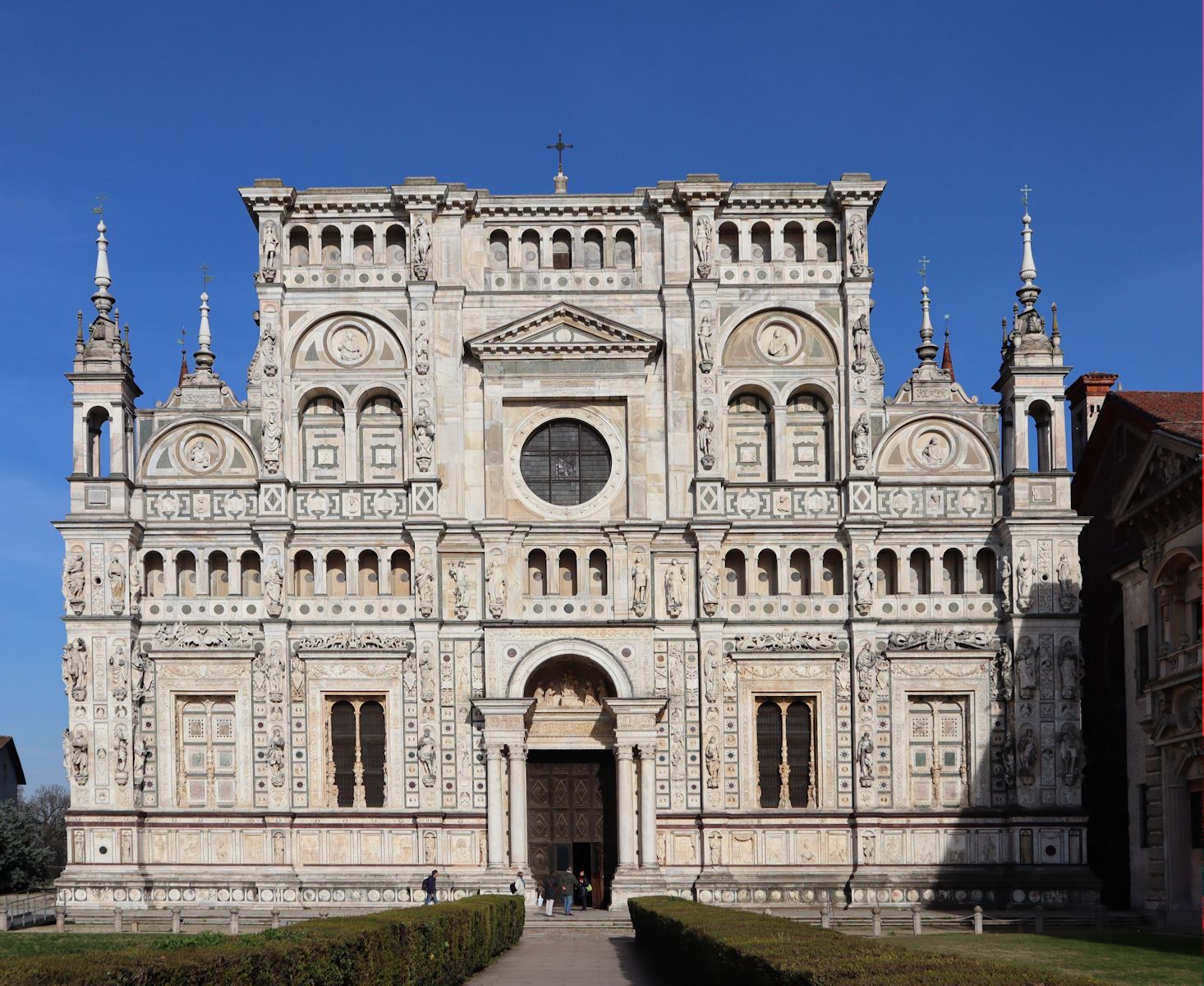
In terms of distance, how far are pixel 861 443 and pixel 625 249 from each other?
30.8 feet

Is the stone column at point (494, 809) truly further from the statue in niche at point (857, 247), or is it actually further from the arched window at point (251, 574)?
the statue in niche at point (857, 247)

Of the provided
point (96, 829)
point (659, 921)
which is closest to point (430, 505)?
point (96, 829)

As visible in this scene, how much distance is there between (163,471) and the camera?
47.0m

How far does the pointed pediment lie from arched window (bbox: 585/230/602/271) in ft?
6.29

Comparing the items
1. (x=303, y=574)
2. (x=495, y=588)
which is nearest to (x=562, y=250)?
(x=495, y=588)

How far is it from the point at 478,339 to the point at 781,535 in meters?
10.7

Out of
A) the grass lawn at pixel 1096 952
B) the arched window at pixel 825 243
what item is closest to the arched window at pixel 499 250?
the arched window at pixel 825 243

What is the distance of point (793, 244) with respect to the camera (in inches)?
1929

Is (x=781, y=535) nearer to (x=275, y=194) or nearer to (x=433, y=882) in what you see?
(x=433, y=882)

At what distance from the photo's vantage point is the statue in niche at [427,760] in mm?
45625

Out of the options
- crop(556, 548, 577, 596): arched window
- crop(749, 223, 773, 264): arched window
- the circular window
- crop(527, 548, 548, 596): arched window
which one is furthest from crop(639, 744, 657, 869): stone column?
crop(749, 223, 773, 264): arched window

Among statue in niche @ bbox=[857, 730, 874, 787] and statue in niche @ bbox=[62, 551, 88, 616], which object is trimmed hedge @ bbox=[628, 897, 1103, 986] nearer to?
statue in niche @ bbox=[857, 730, 874, 787]

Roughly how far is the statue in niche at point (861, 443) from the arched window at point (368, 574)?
14.5 meters

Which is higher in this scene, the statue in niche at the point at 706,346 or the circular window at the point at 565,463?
the statue in niche at the point at 706,346
